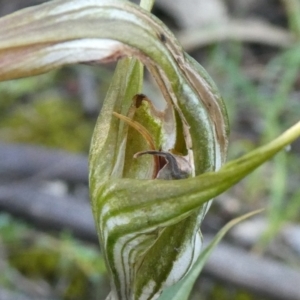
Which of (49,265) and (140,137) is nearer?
(140,137)

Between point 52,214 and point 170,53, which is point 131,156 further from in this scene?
point 52,214

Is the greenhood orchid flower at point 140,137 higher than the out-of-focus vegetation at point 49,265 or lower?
higher

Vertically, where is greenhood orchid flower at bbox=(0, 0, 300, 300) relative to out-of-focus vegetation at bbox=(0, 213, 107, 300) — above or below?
above

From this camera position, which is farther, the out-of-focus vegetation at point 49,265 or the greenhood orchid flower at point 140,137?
the out-of-focus vegetation at point 49,265

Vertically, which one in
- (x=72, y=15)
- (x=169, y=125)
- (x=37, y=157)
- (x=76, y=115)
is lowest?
(x=76, y=115)

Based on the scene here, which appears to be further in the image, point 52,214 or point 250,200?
point 250,200

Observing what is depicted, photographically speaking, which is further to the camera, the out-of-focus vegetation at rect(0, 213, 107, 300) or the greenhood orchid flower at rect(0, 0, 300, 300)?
the out-of-focus vegetation at rect(0, 213, 107, 300)

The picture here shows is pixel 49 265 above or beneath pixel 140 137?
beneath

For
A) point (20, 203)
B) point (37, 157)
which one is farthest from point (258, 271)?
point (37, 157)
